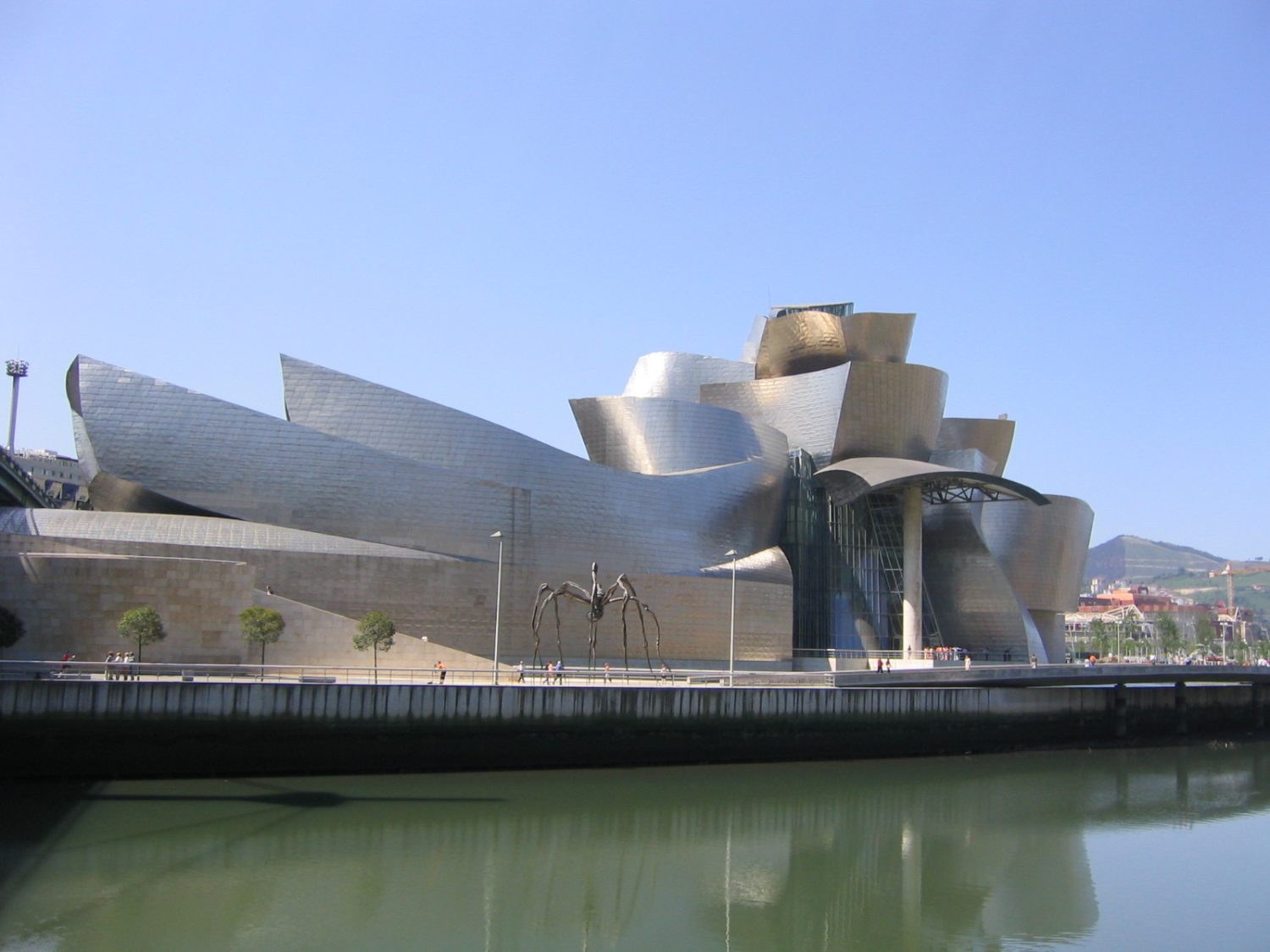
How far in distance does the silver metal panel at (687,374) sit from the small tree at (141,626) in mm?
28543

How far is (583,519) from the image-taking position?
124 ft

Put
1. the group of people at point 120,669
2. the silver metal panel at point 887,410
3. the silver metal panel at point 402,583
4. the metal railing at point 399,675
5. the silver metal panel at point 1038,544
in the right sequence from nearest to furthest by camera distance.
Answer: the group of people at point 120,669 < the metal railing at point 399,675 < the silver metal panel at point 402,583 < the silver metal panel at point 887,410 < the silver metal panel at point 1038,544

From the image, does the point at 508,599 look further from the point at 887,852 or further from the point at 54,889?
the point at 54,889

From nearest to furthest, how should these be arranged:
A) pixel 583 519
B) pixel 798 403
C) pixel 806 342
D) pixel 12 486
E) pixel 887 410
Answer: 1. pixel 583 519
2. pixel 12 486
3. pixel 887 410
4. pixel 798 403
5. pixel 806 342

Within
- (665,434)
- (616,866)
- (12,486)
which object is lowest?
(616,866)

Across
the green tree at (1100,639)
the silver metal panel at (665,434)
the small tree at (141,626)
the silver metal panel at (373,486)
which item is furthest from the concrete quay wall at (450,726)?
the green tree at (1100,639)

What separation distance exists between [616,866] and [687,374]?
35.3 m

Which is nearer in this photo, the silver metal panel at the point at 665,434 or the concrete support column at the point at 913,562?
the silver metal panel at the point at 665,434

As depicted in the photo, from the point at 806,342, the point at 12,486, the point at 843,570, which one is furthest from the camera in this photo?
the point at 806,342

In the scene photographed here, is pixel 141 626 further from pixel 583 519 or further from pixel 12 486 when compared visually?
pixel 12 486

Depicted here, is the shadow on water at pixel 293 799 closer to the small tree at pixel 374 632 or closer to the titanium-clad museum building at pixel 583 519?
the small tree at pixel 374 632

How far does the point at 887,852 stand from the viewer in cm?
2080

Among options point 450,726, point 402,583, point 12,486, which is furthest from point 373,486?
point 12,486

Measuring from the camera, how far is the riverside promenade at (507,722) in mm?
21969
